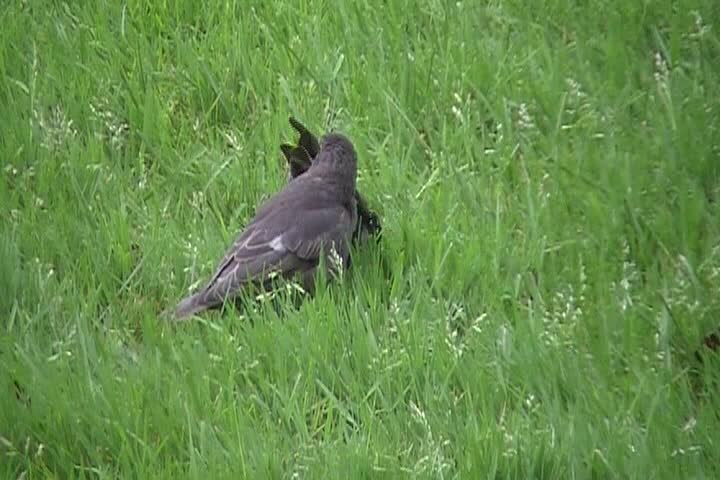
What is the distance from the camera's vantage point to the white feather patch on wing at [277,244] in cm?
599

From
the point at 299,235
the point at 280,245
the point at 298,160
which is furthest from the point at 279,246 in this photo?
the point at 298,160

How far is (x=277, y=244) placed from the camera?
6004 millimetres

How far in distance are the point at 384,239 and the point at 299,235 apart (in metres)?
0.32

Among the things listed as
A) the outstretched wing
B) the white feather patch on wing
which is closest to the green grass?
the outstretched wing

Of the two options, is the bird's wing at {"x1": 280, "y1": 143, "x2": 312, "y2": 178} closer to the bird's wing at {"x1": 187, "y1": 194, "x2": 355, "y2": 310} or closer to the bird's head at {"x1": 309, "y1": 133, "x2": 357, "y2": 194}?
the bird's head at {"x1": 309, "y1": 133, "x2": 357, "y2": 194}

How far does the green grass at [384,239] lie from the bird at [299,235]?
0.40 ft

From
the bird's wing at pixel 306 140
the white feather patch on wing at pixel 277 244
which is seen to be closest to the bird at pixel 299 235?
the white feather patch on wing at pixel 277 244

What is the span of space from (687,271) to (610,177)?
702 mm

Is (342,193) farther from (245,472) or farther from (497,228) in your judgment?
(245,472)

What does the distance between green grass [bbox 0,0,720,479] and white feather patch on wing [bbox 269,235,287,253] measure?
283mm

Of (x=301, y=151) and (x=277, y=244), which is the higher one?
(x=301, y=151)

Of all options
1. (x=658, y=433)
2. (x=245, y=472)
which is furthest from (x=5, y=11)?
(x=658, y=433)

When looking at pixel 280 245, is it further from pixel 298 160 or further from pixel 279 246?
pixel 298 160

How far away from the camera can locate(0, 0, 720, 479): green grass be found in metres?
4.98
